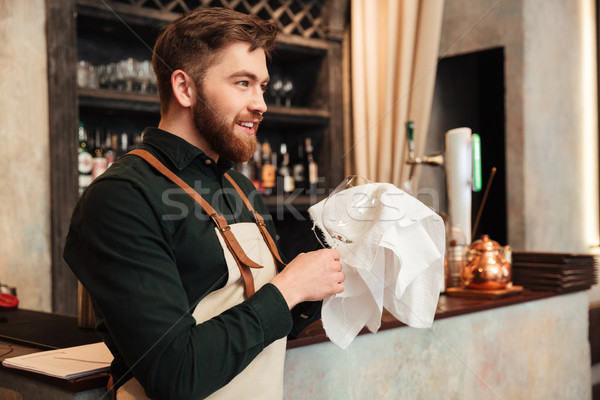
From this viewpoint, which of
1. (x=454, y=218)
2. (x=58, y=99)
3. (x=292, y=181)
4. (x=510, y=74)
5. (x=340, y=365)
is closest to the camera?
(x=340, y=365)

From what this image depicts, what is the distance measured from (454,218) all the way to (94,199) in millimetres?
1574

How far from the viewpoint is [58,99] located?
2678mm

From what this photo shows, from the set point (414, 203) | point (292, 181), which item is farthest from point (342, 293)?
point (292, 181)

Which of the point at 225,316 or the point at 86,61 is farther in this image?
the point at 86,61

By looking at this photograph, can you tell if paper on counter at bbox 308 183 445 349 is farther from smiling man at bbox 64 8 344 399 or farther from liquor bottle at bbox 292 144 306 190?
liquor bottle at bbox 292 144 306 190

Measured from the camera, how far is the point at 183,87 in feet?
4.05

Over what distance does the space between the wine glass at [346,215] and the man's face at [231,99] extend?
228mm

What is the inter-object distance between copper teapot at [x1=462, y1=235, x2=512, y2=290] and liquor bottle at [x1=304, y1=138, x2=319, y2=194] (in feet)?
5.57

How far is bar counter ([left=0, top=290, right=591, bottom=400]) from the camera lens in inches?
55.7

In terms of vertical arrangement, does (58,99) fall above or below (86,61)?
below

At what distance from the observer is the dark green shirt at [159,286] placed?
96 cm

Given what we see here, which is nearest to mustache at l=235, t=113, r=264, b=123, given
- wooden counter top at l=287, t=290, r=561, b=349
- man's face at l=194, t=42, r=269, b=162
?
man's face at l=194, t=42, r=269, b=162

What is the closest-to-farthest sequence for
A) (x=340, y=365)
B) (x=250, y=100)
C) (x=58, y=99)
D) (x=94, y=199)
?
1. (x=94, y=199)
2. (x=250, y=100)
3. (x=340, y=365)
4. (x=58, y=99)

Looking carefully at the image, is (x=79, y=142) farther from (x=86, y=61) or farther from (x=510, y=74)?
(x=510, y=74)
